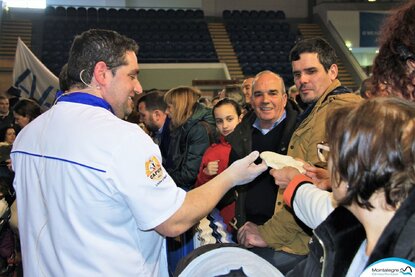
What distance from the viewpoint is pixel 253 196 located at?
2.92 meters

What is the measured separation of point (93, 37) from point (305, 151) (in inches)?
49.2

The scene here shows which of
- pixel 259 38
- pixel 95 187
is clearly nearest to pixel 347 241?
pixel 95 187

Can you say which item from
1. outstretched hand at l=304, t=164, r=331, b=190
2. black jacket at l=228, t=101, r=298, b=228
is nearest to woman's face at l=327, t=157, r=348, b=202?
outstretched hand at l=304, t=164, r=331, b=190

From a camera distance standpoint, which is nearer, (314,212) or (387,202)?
(387,202)

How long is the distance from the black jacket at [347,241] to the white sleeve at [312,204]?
16cm

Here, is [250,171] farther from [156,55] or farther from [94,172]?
[156,55]

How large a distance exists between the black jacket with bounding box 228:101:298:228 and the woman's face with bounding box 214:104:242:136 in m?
1.20

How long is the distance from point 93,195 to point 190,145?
2805 millimetres

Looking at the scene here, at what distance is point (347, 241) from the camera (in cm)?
132

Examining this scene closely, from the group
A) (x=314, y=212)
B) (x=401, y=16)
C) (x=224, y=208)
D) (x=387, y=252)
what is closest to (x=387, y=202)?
(x=387, y=252)

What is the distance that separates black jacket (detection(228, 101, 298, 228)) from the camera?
2.90 metres

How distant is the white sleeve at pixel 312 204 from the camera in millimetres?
1591

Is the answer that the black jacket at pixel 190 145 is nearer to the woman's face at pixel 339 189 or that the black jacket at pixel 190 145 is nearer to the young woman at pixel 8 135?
the young woman at pixel 8 135

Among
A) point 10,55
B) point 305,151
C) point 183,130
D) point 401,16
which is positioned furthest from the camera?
point 10,55
